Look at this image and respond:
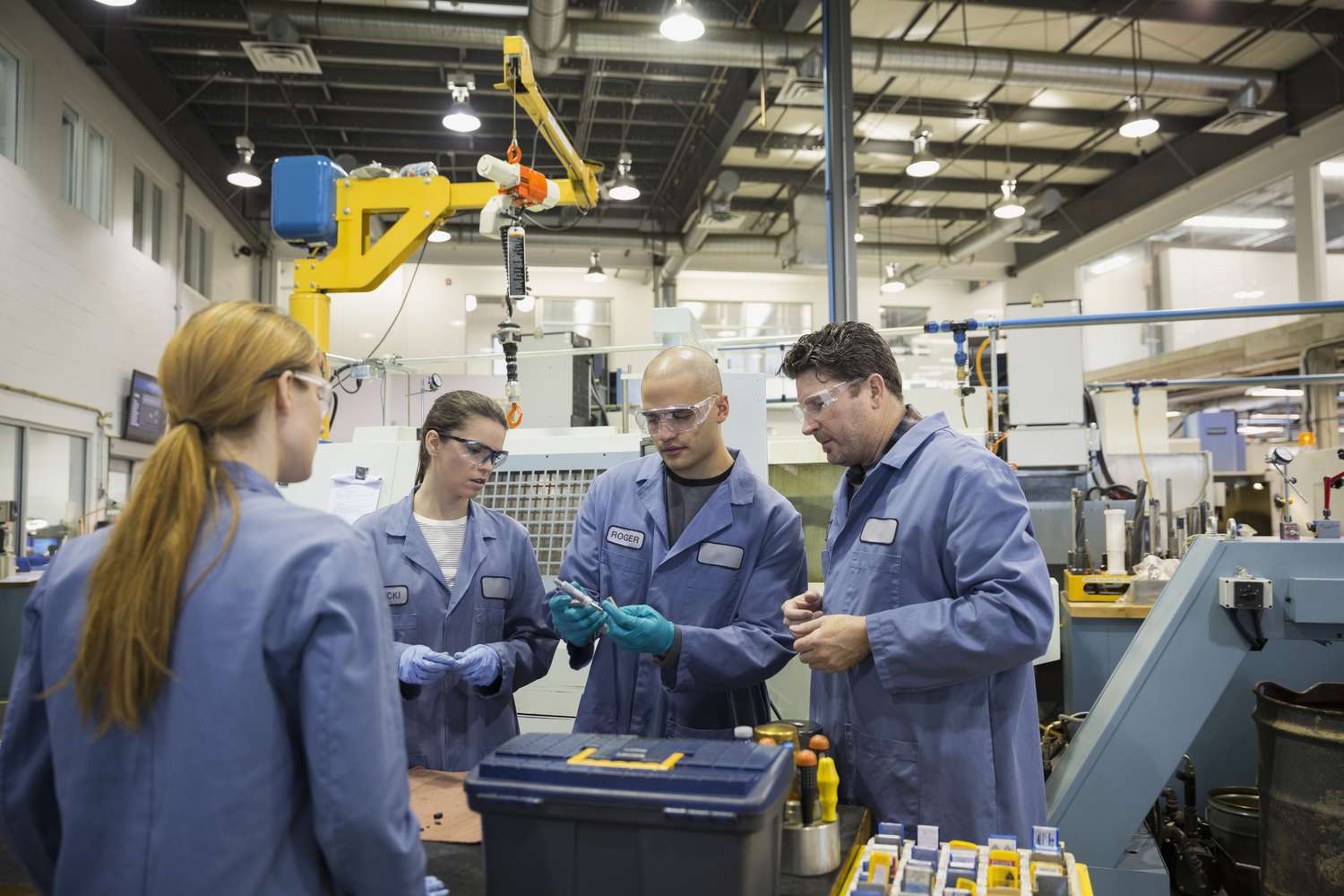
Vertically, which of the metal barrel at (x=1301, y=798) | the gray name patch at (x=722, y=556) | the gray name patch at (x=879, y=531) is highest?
the gray name patch at (x=879, y=531)

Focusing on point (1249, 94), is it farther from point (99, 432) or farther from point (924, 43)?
point (99, 432)

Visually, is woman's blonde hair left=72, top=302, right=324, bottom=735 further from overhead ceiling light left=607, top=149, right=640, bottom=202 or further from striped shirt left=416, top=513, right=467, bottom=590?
overhead ceiling light left=607, top=149, right=640, bottom=202

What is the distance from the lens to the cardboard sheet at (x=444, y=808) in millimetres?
1372

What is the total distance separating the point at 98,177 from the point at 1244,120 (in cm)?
941

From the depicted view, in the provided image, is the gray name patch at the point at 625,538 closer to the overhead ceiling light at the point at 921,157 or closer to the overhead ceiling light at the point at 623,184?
the overhead ceiling light at the point at 623,184

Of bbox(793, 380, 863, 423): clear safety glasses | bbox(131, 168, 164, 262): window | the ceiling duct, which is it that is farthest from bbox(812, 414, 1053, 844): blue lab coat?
bbox(131, 168, 164, 262): window

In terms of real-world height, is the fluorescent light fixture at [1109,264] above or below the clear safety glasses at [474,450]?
above

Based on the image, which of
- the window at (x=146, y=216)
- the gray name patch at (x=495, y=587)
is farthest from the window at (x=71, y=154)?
the gray name patch at (x=495, y=587)

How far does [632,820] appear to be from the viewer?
39.3 inches

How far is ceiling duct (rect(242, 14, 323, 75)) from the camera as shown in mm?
6227

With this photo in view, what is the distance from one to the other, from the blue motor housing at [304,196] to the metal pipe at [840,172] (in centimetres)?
228

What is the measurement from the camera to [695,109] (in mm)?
8766

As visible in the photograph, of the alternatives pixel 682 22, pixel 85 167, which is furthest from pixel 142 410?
pixel 682 22

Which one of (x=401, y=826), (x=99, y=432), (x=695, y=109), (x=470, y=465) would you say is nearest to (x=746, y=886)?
(x=401, y=826)
